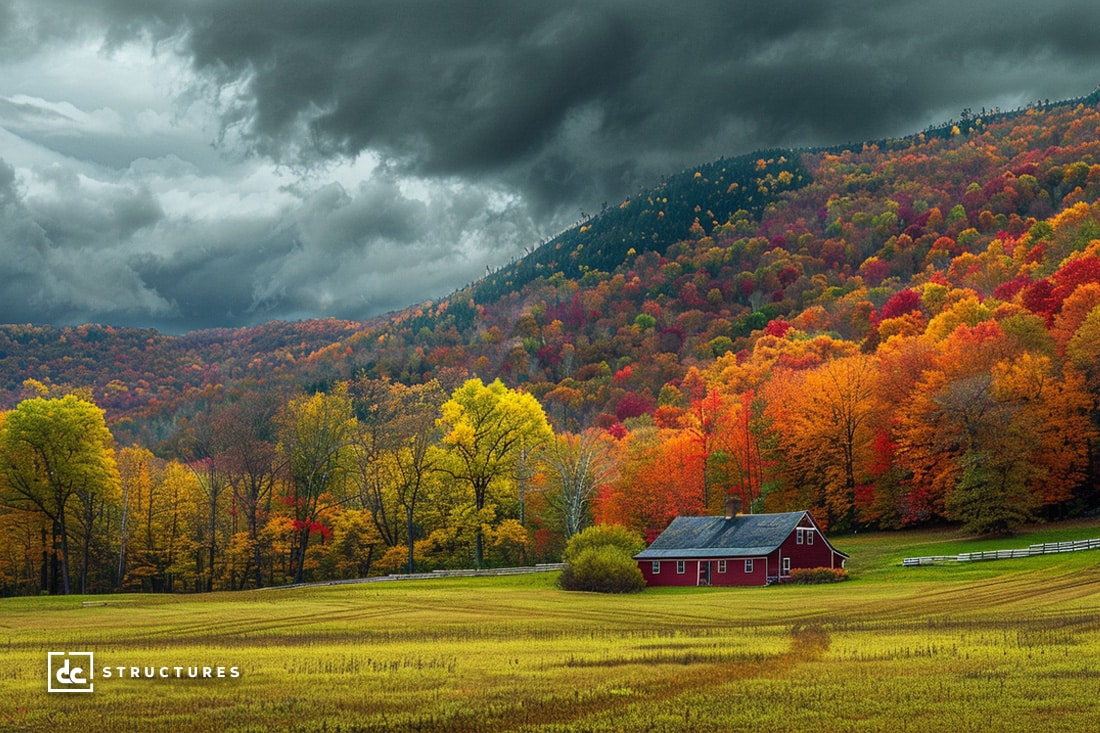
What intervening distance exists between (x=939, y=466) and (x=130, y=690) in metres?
62.2

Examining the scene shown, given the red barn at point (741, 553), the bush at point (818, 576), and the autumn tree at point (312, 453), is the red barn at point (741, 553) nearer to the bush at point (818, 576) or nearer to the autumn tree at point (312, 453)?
the bush at point (818, 576)

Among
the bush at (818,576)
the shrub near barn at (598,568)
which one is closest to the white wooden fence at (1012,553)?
the bush at (818,576)

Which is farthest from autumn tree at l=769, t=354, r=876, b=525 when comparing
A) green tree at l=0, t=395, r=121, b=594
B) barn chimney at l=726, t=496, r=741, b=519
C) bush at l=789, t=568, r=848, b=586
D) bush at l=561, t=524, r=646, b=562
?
green tree at l=0, t=395, r=121, b=594

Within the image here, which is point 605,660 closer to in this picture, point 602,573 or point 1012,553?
point 602,573

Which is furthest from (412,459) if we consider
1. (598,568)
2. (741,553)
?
(741,553)

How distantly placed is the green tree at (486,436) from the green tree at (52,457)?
87.1ft

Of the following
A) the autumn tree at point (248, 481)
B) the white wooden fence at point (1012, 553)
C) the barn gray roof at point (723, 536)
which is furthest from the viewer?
the autumn tree at point (248, 481)

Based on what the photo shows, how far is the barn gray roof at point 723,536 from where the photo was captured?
65.1 metres

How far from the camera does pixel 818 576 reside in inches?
2441

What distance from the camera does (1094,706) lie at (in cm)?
1947

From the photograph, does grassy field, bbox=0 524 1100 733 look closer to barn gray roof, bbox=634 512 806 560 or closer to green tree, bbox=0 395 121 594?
barn gray roof, bbox=634 512 806 560

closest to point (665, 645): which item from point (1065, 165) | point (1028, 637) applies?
point (1028, 637)

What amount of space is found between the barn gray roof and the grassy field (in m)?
9.53

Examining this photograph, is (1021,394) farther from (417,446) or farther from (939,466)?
(417,446)
